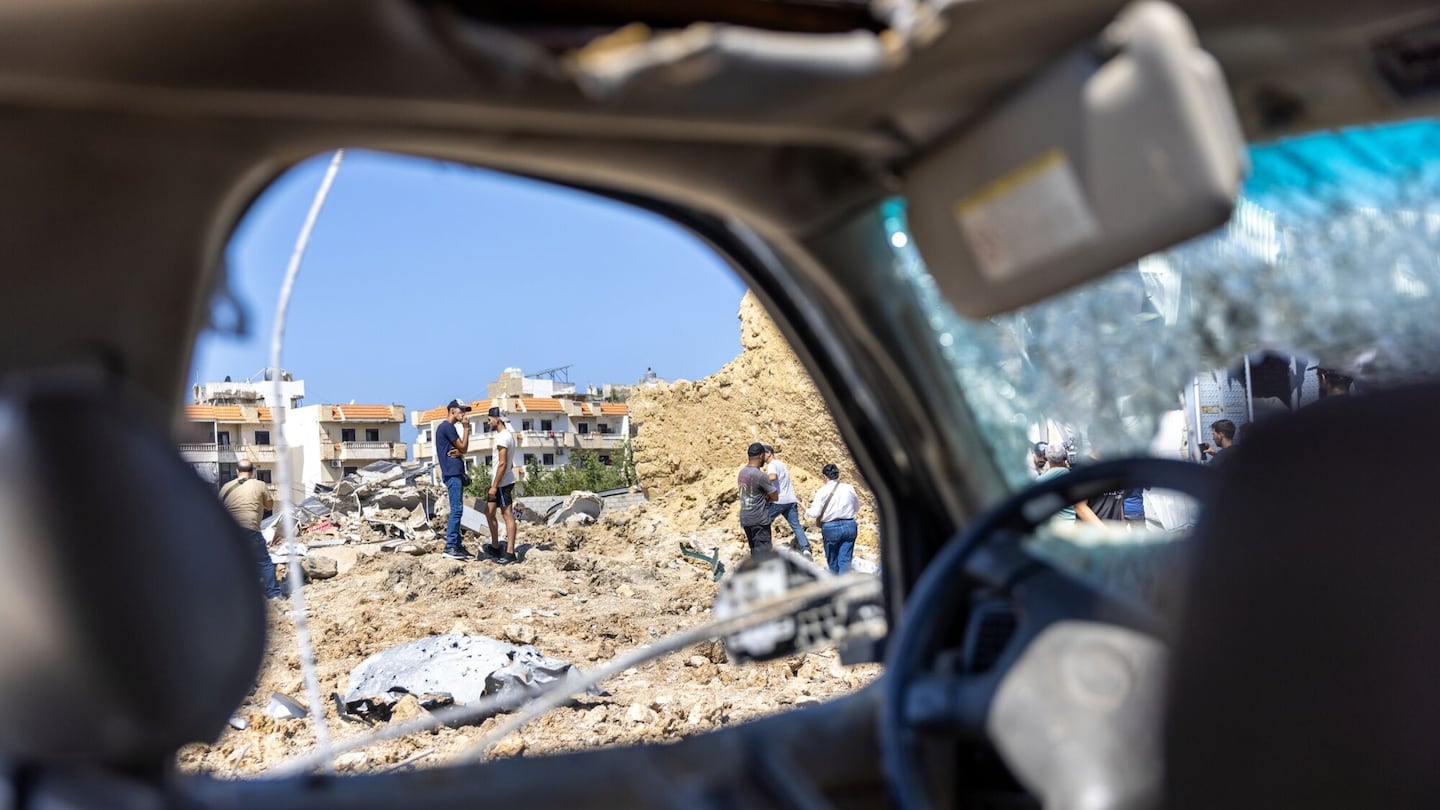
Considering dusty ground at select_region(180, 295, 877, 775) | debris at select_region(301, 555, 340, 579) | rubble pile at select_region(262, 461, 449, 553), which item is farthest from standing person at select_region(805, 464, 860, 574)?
rubble pile at select_region(262, 461, 449, 553)

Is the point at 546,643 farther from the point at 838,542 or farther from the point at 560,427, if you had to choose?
the point at 560,427

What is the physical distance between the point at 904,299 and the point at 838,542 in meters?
8.93

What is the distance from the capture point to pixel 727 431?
2264 cm

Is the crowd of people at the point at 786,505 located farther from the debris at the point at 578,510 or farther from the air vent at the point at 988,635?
the debris at the point at 578,510

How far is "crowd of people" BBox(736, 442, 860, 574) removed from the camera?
10680 mm

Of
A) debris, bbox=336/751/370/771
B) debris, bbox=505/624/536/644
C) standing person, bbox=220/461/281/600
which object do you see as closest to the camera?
debris, bbox=336/751/370/771

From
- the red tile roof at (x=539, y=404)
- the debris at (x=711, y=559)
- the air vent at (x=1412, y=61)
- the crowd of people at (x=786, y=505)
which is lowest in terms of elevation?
the debris at (x=711, y=559)

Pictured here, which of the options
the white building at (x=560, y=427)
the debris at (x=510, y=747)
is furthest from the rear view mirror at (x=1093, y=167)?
the white building at (x=560, y=427)

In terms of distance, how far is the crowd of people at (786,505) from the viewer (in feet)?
35.0

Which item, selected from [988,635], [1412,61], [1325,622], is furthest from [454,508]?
[1325,622]

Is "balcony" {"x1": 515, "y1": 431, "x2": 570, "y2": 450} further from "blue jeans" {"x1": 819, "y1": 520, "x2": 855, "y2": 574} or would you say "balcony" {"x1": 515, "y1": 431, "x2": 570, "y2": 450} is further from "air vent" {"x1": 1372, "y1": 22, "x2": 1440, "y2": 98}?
"air vent" {"x1": 1372, "y1": 22, "x2": 1440, "y2": 98}

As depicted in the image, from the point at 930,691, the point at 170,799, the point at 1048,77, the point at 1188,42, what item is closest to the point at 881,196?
the point at 1048,77

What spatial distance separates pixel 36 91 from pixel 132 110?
89 mm

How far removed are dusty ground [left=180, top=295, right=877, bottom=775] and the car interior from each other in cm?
27
